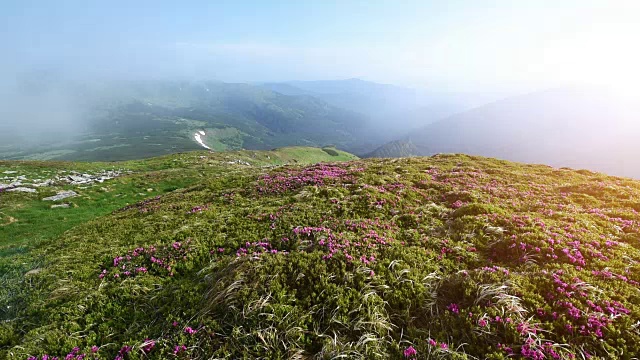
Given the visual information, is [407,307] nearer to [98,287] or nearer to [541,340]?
[541,340]

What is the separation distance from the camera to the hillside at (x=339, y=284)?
7.53 m

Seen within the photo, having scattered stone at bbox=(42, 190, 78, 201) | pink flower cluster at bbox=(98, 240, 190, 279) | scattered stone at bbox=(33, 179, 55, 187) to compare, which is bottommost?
scattered stone at bbox=(33, 179, 55, 187)

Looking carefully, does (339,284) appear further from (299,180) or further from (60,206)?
(60,206)

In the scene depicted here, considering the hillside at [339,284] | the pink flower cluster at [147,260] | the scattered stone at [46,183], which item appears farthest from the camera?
the scattered stone at [46,183]

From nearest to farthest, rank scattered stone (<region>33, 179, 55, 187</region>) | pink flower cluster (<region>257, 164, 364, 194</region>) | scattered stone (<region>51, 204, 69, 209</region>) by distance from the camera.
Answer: pink flower cluster (<region>257, 164, 364, 194</region>) < scattered stone (<region>51, 204, 69, 209</region>) < scattered stone (<region>33, 179, 55, 187</region>)

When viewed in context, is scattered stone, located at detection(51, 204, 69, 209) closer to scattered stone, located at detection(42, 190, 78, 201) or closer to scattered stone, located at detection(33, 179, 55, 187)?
scattered stone, located at detection(42, 190, 78, 201)

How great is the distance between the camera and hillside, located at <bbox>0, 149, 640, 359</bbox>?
753cm

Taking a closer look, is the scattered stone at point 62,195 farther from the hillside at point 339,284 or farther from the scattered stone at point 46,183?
the hillside at point 339,284

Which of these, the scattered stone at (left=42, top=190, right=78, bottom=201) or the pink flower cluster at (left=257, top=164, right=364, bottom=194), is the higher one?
the pink flower cluster at (left=257, top=164, right=364, bottom=194)

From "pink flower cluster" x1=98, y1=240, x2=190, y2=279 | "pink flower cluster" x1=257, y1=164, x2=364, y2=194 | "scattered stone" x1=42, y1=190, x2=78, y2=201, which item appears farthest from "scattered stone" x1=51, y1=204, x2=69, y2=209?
"pink flower cluster" x1=98, y1=240, x2=190, y2=279

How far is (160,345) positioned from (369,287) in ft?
20.3

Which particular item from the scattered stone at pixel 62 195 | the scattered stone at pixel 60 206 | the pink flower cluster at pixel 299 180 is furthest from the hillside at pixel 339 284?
the scattered stone at pixel 62 195

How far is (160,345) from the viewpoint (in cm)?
787

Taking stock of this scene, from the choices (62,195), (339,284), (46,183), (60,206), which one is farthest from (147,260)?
(46,183)
